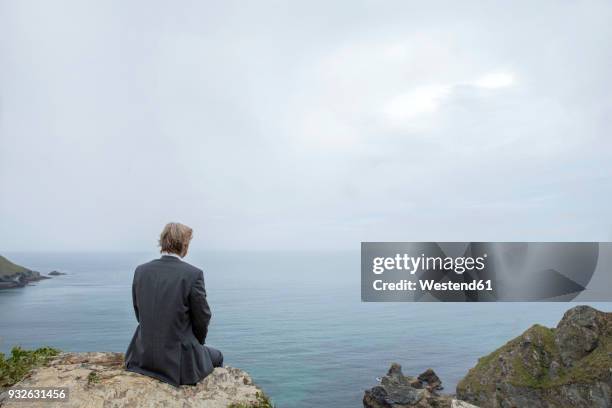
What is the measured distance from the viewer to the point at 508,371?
101 meters

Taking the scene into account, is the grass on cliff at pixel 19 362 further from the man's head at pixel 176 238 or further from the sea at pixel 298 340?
the sea at pixel 298 340

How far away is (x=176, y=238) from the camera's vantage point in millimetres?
7391

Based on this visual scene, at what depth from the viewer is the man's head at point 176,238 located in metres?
7.36

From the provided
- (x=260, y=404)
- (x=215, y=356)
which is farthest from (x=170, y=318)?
(x=260, y=404)

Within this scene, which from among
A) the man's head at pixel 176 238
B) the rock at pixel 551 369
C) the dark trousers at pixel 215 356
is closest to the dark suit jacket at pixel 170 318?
the man's head at pixel 176 238

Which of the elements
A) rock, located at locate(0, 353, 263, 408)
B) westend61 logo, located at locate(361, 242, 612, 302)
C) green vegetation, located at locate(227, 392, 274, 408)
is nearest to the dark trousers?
rock, located at locate(0, 353, 263, 408)

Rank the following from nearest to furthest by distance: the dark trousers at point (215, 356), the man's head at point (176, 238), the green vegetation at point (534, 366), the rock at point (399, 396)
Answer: the man's head at point (176, 238) → the dark trousers at point (215, 356) → the rock at point (399, 396) → the green vegetation at point (534, 366)

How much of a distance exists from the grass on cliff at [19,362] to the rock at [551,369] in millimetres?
104156

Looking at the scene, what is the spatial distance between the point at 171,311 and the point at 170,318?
12cm

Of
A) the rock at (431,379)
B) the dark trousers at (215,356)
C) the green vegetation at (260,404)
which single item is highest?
the dark trousers at (215,356)

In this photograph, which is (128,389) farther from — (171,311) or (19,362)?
(19,362)

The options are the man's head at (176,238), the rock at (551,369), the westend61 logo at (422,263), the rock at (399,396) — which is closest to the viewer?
the man's head at (176,238)

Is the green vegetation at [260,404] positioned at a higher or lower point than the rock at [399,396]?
higher

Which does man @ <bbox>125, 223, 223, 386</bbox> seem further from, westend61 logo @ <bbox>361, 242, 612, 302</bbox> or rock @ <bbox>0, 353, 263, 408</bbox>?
westend61 logo @ <bbox>361, 242, 612, 302</bbox>
